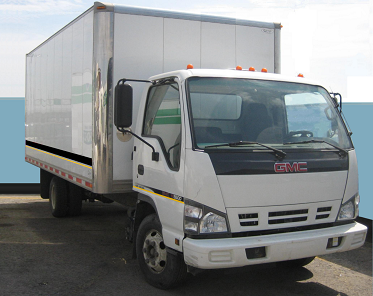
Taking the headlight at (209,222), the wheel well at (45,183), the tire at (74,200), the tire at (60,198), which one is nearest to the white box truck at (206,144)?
the headlight at (209,222)

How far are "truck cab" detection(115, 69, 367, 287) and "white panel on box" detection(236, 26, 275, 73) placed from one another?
1256 millimetres

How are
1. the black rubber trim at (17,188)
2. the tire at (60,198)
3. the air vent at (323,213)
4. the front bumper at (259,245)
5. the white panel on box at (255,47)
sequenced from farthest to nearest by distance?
the black rubber trim at (17,188)
the tire at (60,198)
the white panel on box at (255,47)
the air vent at (323,213)
the front bumper at (259,245)

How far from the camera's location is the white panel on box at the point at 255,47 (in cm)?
627

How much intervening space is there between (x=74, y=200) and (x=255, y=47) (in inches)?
182

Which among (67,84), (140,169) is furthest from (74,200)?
(140,169)

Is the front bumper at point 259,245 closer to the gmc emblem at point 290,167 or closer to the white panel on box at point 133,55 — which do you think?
the gmc emblem at point 290,167

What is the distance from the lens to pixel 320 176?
4551mm

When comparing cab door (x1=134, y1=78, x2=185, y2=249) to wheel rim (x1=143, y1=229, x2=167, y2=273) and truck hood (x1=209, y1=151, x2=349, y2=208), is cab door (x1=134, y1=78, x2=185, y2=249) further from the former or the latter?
truck hood (x1=209, y1=151, x2=349, y2=208)

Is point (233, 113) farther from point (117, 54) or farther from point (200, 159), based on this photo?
point (117, 54)

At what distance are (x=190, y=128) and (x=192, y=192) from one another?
0.62m

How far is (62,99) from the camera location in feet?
24.0

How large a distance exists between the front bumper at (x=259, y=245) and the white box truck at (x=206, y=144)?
0.01 m

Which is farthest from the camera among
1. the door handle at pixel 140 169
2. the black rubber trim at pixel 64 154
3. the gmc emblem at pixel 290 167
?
the black rubber trim at pixel 64 154

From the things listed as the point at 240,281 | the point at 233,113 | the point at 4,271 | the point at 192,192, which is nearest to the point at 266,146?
the point at 233,113
